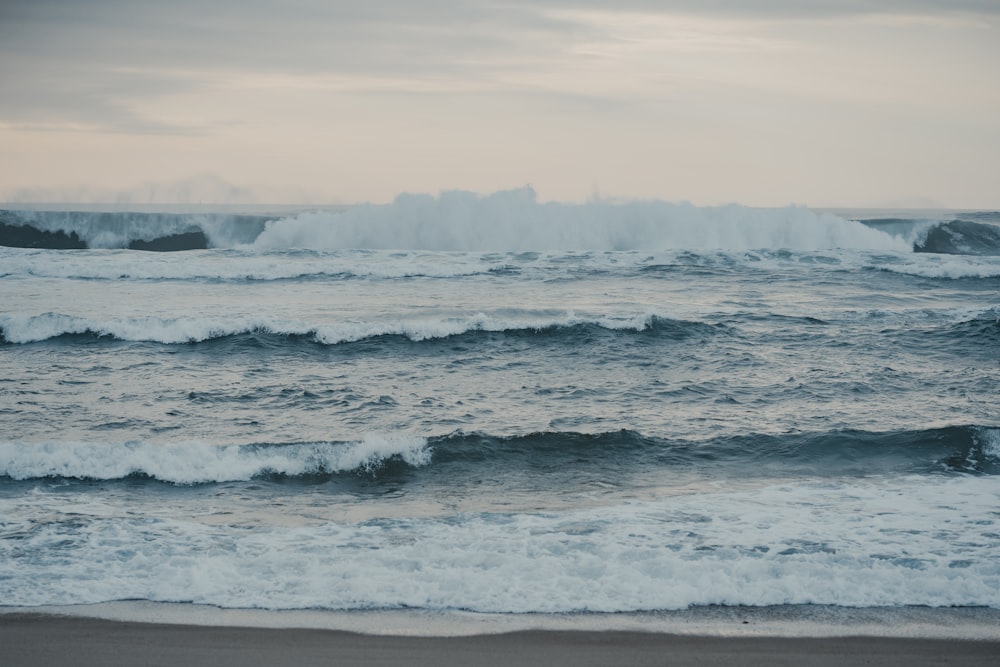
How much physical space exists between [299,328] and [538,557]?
35.0 ft

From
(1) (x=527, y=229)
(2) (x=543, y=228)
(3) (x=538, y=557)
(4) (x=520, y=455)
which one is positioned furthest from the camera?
(2) (x=543, y=228)

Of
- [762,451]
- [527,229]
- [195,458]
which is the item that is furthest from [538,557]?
[527,229]

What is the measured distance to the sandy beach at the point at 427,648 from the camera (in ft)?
15.2

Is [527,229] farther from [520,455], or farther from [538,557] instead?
[538,557]

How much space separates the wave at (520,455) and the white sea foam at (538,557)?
98cm

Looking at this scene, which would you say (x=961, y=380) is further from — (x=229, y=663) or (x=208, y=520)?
(x=229, y=663)

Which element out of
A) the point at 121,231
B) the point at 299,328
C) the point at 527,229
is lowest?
the point at 299,328

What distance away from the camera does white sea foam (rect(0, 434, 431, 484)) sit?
27.3ft

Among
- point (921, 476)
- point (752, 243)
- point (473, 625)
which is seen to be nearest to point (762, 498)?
point (921, 476)

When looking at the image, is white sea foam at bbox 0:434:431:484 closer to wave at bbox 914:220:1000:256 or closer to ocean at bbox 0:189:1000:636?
ocean at bbox 0:189:1000:636

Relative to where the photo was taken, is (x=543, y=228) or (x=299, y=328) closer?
(x=299, y=328)

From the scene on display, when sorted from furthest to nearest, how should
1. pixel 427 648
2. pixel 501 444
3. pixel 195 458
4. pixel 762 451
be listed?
pixel 501 444 → pixel 762 451 → pixel 195 458 → pixel 427 648

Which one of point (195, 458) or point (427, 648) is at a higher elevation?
point (195, 458)

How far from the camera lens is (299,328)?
15.9 metres
